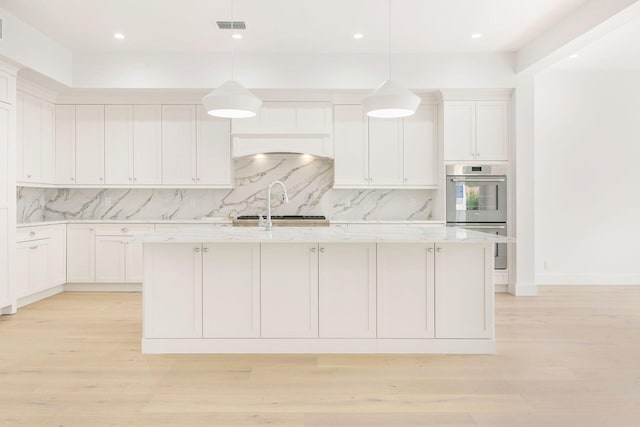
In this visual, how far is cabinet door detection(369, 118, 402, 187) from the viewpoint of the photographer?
569 cm

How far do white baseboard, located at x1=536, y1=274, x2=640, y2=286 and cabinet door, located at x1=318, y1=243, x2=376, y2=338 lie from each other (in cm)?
391

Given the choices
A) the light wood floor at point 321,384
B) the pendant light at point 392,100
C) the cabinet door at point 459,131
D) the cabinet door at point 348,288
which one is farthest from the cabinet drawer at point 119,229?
the cabinet door at point 459,131

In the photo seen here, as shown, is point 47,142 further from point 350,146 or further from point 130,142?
point 350,146

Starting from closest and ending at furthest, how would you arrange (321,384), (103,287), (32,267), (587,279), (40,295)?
(321,384)
(32,267)
(40,295)
(103,287)
(587,279)

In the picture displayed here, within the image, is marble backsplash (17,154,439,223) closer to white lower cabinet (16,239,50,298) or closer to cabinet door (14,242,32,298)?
white lower cabinet (16,239,50,298)

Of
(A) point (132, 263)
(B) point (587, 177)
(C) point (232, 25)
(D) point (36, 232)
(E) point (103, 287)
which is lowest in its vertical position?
(E) point (103, 287)

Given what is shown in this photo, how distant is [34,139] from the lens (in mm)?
5285

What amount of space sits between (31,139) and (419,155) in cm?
487

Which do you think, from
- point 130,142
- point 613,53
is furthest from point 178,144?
point 613,53

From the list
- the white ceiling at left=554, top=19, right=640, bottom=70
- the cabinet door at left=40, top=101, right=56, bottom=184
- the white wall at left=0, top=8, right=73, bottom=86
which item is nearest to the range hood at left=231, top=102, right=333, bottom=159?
the white wall at left=0, top=8, right=73, bottom=86

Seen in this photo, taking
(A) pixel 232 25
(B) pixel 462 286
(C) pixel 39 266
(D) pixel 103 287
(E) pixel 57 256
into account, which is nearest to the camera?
(B) pixel 462 286

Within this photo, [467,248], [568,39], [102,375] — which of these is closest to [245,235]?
[102,375]

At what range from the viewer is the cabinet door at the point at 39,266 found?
4883 mm

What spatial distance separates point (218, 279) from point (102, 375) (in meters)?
0.97
